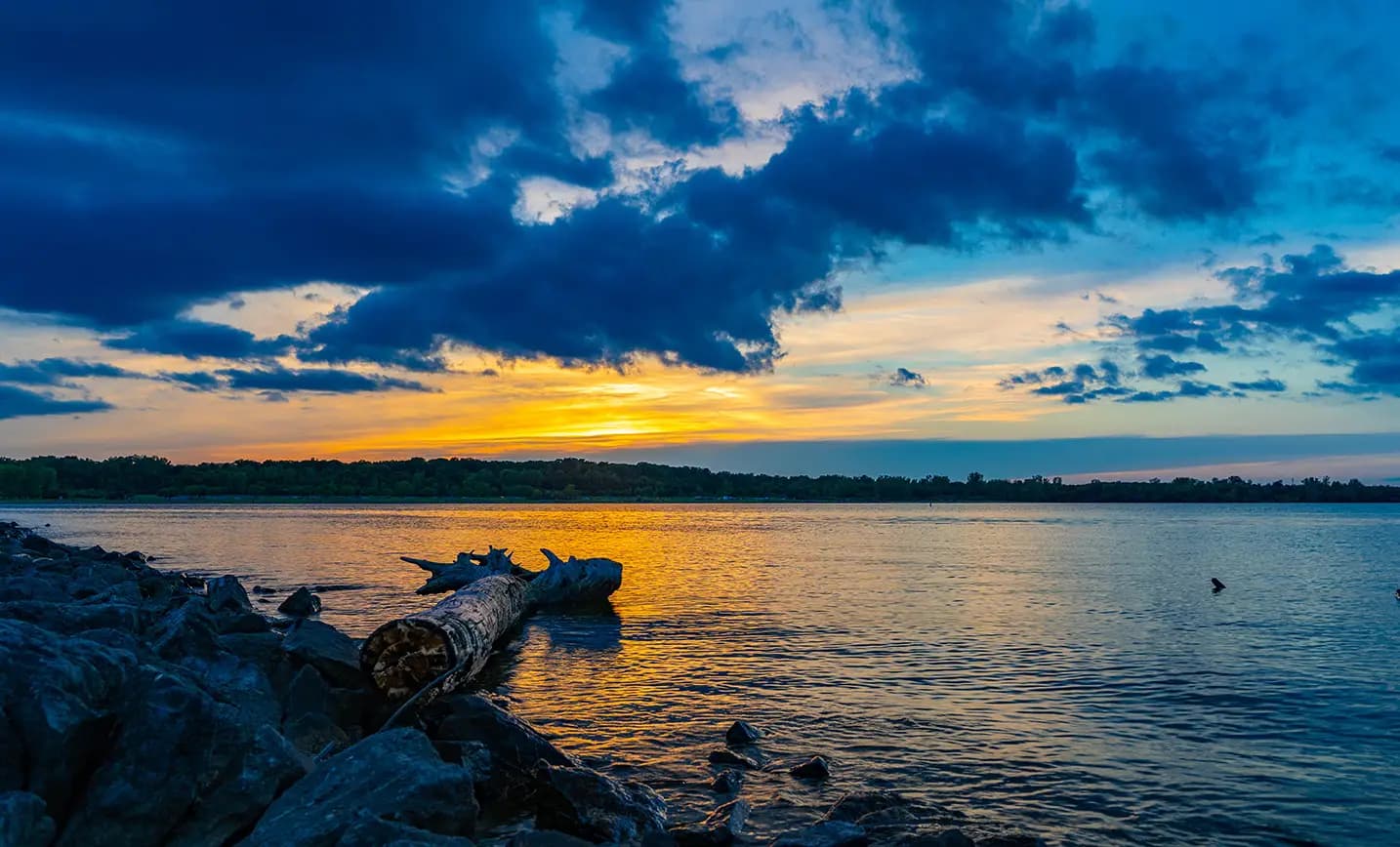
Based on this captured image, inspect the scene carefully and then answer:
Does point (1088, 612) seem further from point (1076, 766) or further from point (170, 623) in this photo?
point (170, 623)

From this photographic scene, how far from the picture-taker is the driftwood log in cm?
1579

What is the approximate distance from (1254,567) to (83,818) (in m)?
Answer: 57.8

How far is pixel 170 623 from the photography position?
12.4m

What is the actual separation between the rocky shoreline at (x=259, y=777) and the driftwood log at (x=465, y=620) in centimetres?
277

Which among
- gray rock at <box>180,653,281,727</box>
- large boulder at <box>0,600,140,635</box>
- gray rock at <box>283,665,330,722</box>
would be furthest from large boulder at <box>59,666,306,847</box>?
large boulder at <box>0,600,140,635</box>

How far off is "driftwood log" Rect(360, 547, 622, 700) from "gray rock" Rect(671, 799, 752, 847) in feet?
15.5

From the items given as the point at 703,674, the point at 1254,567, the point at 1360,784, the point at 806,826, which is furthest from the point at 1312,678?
the point at 1254,567

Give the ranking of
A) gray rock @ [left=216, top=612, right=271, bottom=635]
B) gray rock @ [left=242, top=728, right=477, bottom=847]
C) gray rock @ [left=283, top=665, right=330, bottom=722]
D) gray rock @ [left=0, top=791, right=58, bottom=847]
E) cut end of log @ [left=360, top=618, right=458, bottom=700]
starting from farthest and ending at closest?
1. gray rock @ [left=216, top=612, right=271, bottom=635]
2. cut end of log @ [left=360, top=618, right=458, bottom=700]
3. gray rock @ [left=283, top=665, right=330, bottom=722]
4. gray rock @ [left=242, top=728, right=477, bottom=847]
5. gray rock @ [left=0, top=791, right=58, bottom=847]

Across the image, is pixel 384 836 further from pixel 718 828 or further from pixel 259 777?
pixel 718 828

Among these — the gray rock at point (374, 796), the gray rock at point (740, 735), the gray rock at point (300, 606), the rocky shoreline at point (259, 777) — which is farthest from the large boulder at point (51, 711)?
the gray rock at point (300, 606)

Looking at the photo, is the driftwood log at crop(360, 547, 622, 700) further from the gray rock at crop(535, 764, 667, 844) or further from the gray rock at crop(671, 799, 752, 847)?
the gray rock at crop(671, 799, 752, 847)

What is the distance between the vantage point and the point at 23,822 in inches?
250

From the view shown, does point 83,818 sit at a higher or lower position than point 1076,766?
higher

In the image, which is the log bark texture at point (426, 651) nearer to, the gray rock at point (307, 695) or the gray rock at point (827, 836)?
the gray rock at point (307, 695)
